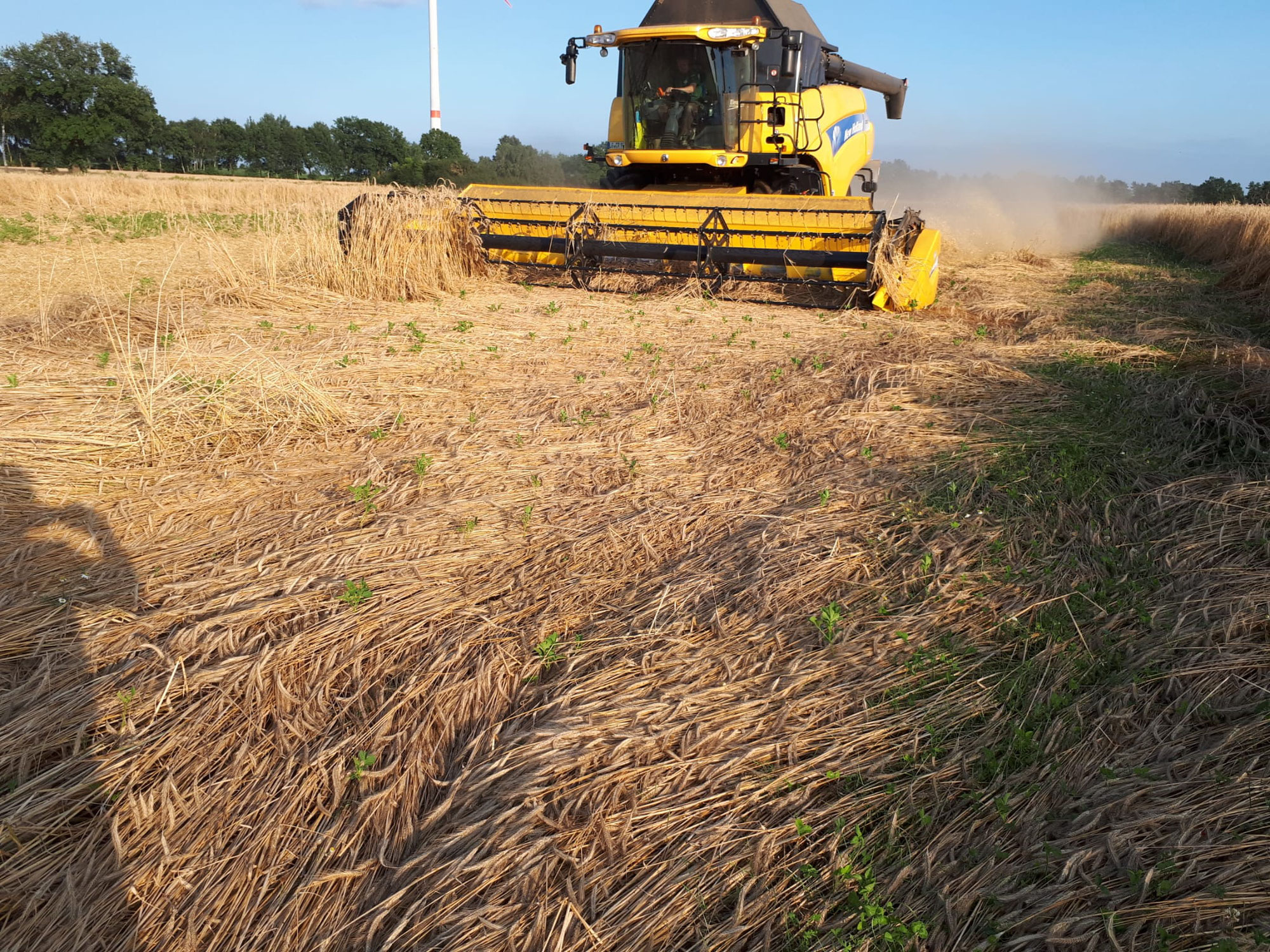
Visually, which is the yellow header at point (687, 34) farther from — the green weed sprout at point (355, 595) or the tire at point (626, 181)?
the green weed sprout at point (355, 595)

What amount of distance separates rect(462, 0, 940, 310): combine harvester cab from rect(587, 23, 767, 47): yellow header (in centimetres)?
2

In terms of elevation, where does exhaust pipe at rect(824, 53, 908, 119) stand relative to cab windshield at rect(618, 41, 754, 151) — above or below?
above

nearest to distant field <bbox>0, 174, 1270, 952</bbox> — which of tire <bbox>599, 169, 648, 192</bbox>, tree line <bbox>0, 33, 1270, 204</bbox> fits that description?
tire <bbox>599, 169, 648, 192</bbox>

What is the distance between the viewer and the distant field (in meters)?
1.79

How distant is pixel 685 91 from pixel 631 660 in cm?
863

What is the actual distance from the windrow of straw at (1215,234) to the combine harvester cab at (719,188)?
609 cm

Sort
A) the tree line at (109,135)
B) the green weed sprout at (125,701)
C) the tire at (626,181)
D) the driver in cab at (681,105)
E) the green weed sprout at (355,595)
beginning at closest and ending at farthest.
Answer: the green weed sprout at (125,701) < the green weed sprout at (355,595) < the driver in cab at (681,105) < the tire at (626,181) < the tree line at (109,135)

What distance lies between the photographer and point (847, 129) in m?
11.5

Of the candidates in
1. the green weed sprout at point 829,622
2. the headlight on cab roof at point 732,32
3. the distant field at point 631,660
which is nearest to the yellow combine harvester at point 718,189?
the headlight on cab roof at point 732,32

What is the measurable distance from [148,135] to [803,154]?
43173mm

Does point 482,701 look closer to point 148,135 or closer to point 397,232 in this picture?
point 397,232

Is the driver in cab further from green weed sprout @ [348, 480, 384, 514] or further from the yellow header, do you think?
green weed sprout @ [348, 480, 384, 514]

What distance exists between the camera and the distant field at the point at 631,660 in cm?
179

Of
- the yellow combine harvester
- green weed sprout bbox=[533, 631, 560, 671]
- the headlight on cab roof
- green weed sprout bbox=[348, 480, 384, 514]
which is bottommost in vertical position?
green weed sprout bbox=[533, 631, 560, 671]
